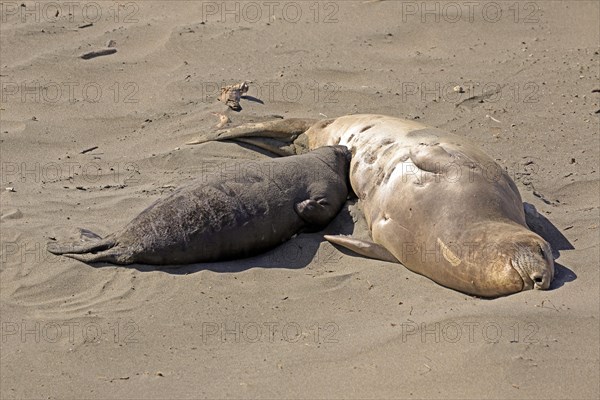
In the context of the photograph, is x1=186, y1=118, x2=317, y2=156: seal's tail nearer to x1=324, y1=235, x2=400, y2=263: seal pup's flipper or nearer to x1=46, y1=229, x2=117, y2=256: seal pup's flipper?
x1=324, y1=235, x2=400, y2=263: seal pup's flipper

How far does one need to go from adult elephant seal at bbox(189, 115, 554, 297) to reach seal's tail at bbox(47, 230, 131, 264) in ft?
4.43

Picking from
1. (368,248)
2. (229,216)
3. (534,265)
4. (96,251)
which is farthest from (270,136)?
(534,265)

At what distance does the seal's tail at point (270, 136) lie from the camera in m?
7.96

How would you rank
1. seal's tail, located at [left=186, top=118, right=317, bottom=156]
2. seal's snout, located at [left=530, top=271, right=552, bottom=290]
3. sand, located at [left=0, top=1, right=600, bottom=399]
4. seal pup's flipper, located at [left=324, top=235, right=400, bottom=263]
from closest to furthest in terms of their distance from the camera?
1. sand, located at [left=0, top=1, right=600, bottom=399]
2. seal's snout, located at [left=530, top=271, right=552, bottom=290]
3. seal pup's flipper, located at [left=324, top=235, right=400, bottom=263]
4. seal's tail, located at [left=186, top=118, right=317, bottom=156]

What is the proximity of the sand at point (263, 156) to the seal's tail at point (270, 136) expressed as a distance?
0.11 m

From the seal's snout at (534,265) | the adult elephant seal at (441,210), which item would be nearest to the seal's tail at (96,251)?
the adult elephant seal at (441,210)

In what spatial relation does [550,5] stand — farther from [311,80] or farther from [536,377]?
[536,377]

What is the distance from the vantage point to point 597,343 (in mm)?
4781

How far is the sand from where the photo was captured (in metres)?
4.90

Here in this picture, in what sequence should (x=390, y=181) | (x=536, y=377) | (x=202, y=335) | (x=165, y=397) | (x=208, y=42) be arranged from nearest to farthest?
(x=536, y=377)
(x=165, y=397)
(x=202, y=335)
(x=390, y=181)
(x=208, y=42)

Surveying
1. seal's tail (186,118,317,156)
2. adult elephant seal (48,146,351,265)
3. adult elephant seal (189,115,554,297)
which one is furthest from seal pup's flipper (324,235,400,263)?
seal's tail (186,118,317,156)

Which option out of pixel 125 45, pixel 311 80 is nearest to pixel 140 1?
pixel 125 45

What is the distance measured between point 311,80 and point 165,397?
468cm

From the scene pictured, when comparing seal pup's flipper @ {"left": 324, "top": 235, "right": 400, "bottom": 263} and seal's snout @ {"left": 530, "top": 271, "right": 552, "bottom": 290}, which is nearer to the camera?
seal's snout @ {"left": 530, "top": 271, "right": 552, "bottom": 290}
